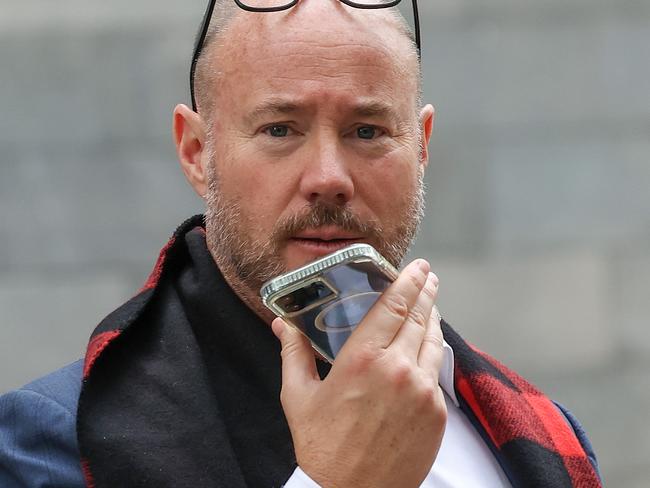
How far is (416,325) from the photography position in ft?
7.45

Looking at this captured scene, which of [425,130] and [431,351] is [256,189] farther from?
[425,130]

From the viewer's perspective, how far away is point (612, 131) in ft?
17.8

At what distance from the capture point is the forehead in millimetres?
2631

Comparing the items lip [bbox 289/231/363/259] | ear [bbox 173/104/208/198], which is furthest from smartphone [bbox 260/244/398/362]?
ear [bbox 173/104/208/198]

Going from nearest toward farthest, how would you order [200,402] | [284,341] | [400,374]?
[400,374], [284,341], [200,402]

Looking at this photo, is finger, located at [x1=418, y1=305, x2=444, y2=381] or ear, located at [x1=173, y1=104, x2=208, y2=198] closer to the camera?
finger, located at [x1=418, y1=305, x2=444, y2=381]

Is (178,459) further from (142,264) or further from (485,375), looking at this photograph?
(142,264)

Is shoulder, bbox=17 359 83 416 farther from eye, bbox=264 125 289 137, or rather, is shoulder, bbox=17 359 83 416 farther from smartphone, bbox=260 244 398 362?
eye, bbox=264 125 289 137

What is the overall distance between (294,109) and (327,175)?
0.57 feet

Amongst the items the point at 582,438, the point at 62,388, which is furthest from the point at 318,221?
the point at 582,438

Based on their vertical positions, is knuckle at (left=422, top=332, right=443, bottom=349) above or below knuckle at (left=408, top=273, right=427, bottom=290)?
below

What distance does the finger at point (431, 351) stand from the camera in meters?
2.25

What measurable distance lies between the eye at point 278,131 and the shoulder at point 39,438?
2.11ft

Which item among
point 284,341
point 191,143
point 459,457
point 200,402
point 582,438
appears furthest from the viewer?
point 582,438
